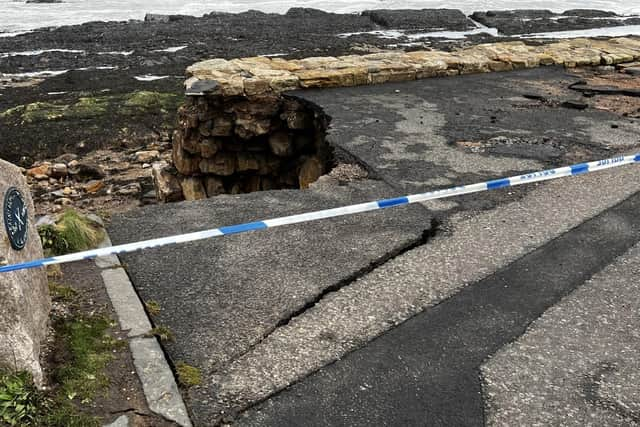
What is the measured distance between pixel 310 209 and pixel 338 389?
2607 millimetres

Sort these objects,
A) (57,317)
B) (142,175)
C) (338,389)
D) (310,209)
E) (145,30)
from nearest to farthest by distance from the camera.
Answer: (338,389), (57,317), (310,209), (142,175), (145,30)

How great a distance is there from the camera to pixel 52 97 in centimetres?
1878

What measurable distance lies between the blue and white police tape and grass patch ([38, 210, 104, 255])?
584 mm

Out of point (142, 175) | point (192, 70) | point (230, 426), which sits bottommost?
point (142, 175)

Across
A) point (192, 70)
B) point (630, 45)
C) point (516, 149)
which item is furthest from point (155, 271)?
point (630, 45)

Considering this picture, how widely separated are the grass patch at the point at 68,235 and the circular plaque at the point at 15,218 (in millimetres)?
1182

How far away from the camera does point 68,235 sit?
4.65m

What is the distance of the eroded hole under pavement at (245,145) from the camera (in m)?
9.48

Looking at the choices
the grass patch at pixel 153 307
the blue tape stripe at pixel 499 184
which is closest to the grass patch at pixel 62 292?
the grass patch at pixel 153 307

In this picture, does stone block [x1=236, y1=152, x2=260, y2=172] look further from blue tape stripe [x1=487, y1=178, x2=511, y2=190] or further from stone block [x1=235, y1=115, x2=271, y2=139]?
blue tape stripe [x1=487, y1=178, x2=511, y2=190]

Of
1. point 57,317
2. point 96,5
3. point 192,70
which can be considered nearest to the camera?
point 57,317

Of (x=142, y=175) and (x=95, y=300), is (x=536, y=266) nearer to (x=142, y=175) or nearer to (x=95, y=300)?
(x=95, y=300)

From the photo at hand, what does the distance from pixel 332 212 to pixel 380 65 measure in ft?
21.9

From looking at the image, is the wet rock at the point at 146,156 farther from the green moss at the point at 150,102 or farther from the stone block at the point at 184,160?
the stone block at the point at 184,160
